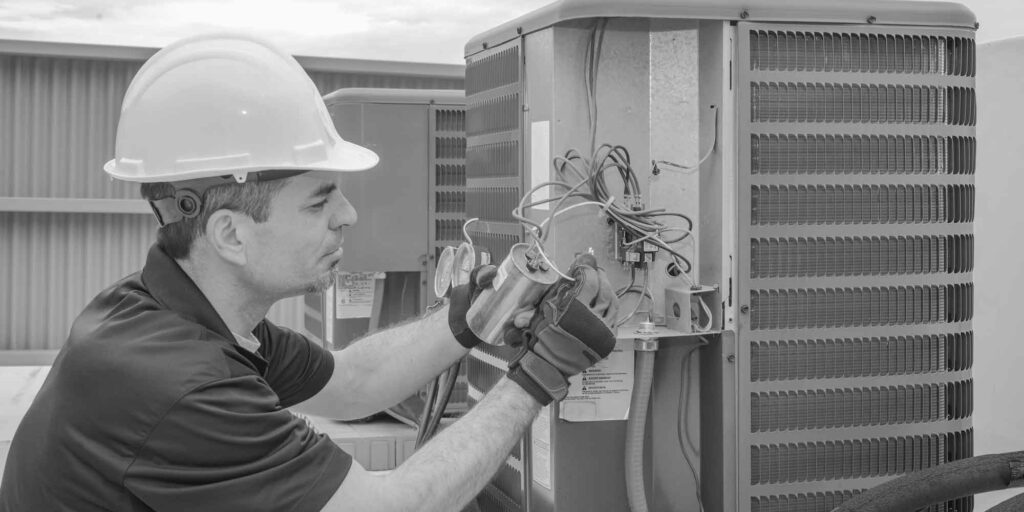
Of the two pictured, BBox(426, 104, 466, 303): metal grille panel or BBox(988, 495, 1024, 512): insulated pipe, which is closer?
BBox(988, 495, 1024, 512): insulated pipe

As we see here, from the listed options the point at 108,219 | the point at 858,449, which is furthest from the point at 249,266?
the point at 108,219

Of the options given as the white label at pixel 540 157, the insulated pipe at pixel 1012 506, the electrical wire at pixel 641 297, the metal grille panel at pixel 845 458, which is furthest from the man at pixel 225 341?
the insulated pipe at pixel 1012 506

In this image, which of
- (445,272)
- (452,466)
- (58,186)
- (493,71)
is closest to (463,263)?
(445,272)

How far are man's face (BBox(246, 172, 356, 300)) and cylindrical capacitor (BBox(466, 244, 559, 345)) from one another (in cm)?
31

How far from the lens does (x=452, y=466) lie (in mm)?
1545

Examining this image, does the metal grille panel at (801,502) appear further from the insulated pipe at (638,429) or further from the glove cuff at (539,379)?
the glove cuff at (539,379)

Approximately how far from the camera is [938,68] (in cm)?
203

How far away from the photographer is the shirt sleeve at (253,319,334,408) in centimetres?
186

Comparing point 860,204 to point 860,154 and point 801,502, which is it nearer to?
point 860,154

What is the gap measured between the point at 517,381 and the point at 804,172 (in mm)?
721

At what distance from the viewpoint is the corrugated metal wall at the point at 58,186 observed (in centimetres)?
700

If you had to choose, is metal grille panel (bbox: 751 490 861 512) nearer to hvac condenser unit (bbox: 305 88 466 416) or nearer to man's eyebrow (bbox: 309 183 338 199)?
man's eyebrow (bbox: 309 183 338 199)

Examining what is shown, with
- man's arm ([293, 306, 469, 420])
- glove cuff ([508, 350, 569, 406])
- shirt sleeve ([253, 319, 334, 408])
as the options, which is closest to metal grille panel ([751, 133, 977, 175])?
glove cuff ([508, 350, 569, 406])

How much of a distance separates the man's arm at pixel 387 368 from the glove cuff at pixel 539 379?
1.19 ft
